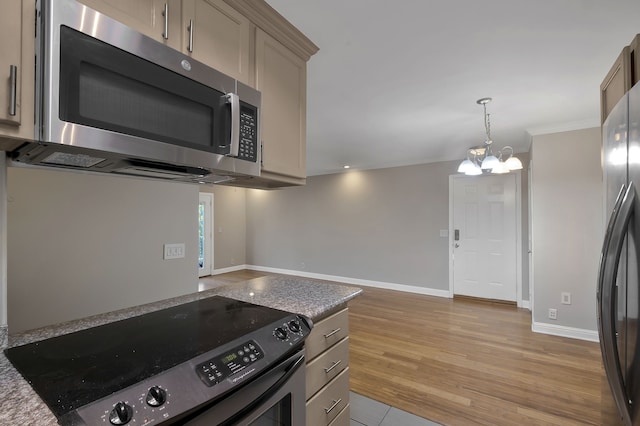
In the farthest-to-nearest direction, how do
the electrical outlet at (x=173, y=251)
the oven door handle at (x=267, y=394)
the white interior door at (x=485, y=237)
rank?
the white interior door at (x=485, y=237) → the electrical outlet at (x=173, y=251) → the oven door handle at (x=267, y=394)

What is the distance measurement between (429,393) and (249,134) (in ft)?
7.76

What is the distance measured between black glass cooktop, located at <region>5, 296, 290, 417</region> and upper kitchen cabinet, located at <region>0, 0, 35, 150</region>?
61 centimetres

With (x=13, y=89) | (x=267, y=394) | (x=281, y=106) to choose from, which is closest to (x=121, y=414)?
(x=267, y=394)

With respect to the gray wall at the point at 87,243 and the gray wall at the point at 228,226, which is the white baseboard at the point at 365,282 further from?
the gray wall at the point at 87,243

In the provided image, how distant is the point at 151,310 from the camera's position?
52.6 inches

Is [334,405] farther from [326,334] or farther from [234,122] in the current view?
[234,122]

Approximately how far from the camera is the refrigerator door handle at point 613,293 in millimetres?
935

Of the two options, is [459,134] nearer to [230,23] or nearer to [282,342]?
[230,23]

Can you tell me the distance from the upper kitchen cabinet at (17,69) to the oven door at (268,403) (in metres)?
0.84

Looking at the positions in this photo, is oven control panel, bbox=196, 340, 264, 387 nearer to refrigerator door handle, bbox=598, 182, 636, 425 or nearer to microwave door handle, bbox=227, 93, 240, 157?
microwave door handle, bbox=227, 93, 240, 157

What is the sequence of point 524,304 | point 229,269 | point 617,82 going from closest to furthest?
1. point 617,82
2. point 524,304
3. point 229,269

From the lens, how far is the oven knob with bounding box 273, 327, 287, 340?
1.06 meters

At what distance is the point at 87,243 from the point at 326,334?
1637mm

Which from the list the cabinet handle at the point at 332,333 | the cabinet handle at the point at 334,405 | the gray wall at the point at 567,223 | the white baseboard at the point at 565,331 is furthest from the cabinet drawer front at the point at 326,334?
the white baseboard at the point at 565,331
